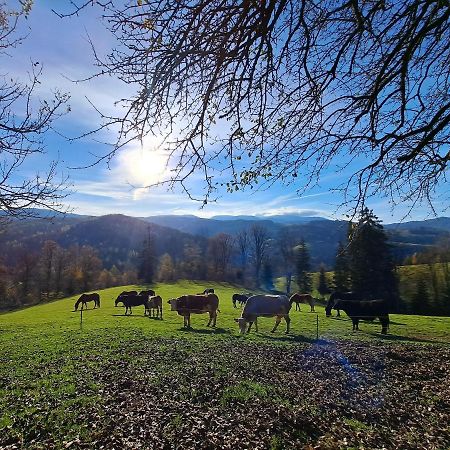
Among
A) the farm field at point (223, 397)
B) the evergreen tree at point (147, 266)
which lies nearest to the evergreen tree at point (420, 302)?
the farm field at point (223, 397)

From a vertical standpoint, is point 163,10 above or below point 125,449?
above

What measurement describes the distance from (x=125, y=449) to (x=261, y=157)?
4.89 metres

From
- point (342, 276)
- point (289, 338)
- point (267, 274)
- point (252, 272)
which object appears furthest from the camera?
point (252, 272)

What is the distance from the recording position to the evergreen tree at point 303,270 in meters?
65.0

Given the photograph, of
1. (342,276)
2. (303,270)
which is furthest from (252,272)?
(342,276)

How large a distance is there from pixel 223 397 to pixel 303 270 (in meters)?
59.4

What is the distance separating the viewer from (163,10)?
383 centimetres

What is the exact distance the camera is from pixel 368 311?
82.6 feet

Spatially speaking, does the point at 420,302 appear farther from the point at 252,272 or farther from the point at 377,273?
the point at 252,272

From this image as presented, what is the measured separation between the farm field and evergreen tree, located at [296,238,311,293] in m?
50.8

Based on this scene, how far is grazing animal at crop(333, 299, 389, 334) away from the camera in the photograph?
23312mm

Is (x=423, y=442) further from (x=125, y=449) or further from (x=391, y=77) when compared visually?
(x=391, y=77)

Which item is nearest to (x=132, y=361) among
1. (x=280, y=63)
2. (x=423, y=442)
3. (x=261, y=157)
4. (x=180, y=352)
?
(x=180, y=352)

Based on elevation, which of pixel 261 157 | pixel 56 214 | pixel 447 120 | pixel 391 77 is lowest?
pixel 56 214
